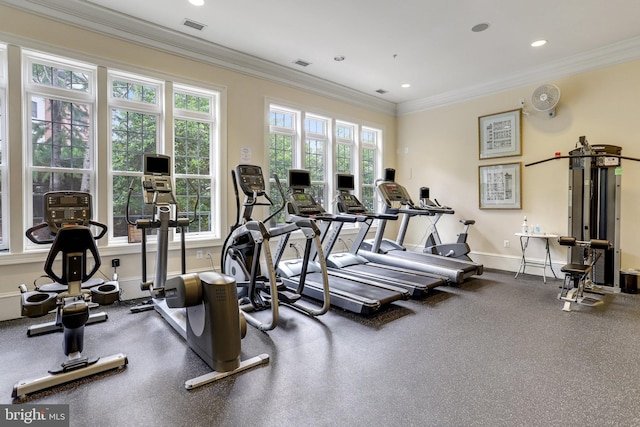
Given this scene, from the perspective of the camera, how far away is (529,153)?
571 centimetres

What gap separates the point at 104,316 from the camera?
347 centimetres

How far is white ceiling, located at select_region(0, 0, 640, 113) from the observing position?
379 cm

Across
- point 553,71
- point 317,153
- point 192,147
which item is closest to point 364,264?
point 317,153

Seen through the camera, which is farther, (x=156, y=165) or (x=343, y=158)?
(x=343, y=158)

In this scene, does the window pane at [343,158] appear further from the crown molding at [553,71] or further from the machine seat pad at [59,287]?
the machine seat pad at [59,287]

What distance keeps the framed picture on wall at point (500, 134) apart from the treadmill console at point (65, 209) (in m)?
6.17

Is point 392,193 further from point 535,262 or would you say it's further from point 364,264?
point 535,262

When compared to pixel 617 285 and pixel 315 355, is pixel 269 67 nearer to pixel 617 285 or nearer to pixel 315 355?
pixel 315 355

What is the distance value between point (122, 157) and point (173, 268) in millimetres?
1589

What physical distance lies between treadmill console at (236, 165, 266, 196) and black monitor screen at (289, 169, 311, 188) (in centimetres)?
41

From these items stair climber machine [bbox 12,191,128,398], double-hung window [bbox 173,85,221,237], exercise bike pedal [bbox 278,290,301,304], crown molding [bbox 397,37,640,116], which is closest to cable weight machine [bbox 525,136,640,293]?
crown molding [bbox 397,37,640,116]

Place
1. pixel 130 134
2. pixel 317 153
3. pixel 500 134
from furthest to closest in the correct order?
pixel 317 153 → pixel 500 134 → pixel 130 134

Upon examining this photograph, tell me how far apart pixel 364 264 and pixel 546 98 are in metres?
3.87

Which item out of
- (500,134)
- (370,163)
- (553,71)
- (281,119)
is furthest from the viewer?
(370,163)
